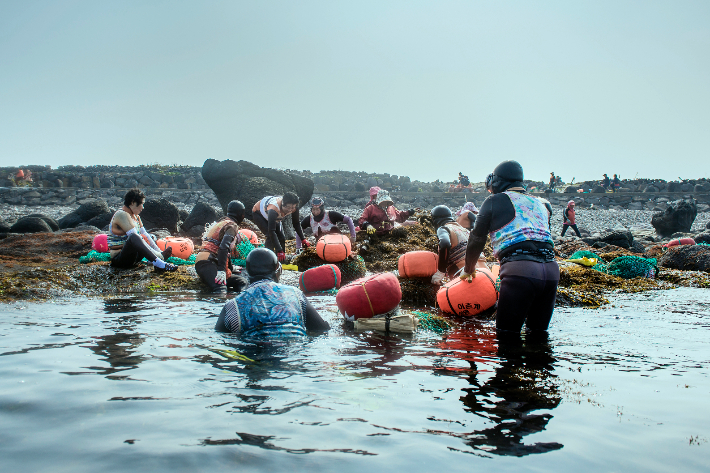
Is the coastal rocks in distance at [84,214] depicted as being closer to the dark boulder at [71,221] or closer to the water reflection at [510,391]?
the dark boulder at [71,221]

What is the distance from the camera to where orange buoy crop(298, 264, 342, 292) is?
32.4 ft

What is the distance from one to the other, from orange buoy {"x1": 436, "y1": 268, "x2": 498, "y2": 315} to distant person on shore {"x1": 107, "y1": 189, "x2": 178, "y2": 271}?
6.02m

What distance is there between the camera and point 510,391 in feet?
12.5

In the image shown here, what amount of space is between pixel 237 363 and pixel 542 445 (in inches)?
106

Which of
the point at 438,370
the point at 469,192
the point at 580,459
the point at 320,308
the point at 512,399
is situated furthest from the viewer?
the point at 469,192

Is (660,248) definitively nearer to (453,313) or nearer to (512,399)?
(453,313)

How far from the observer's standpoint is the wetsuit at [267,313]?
17.0 feet

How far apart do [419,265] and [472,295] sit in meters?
2.13

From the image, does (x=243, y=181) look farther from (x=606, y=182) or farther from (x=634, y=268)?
(x=606, y=182)

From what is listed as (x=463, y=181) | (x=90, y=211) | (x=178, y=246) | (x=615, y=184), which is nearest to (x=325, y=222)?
(x=178, y=246)

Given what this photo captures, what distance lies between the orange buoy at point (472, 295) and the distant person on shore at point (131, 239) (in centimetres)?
602

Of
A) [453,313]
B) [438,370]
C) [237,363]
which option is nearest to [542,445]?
[438,370]

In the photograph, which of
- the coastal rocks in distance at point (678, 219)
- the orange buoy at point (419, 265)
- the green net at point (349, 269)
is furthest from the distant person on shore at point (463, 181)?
the orange buoy at point (419, 265)

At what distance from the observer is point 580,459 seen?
271 cm
